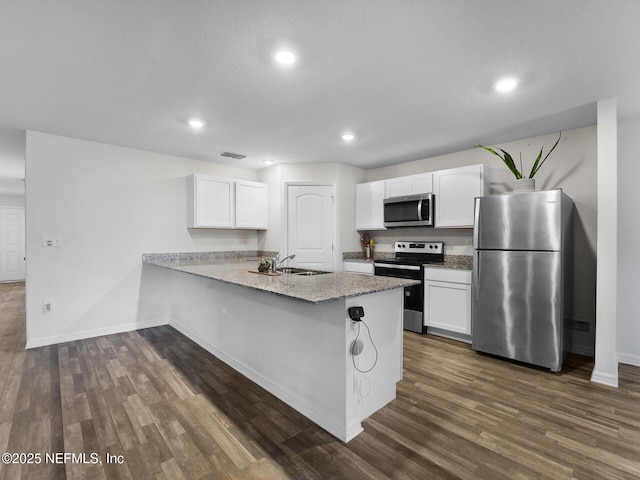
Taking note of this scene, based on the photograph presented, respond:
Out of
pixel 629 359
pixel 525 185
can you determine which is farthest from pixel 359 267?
pixel 629 359

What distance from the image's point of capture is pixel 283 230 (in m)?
4.80

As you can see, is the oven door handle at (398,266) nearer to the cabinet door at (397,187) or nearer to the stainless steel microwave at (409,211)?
the stainless steel microwave at (409,211)

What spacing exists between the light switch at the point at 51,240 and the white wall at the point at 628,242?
6035mm

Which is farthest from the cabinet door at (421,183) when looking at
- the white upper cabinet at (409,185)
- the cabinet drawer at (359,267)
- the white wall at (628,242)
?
the white wall at (628,242)

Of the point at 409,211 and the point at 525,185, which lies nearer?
the point at 525,185

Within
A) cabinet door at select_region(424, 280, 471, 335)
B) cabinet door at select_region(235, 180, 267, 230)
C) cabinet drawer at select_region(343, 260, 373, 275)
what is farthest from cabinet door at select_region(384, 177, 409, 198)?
cabinet door at select_region(235, 180, 267, 230)

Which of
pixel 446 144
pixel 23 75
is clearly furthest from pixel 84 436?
pixel 446 144

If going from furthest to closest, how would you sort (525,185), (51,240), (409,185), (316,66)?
(409,185) → (51,240) → (525,185) → (316,66)

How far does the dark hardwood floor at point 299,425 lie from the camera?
1632 millimetres

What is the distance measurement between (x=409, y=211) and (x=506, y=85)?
2.04 m

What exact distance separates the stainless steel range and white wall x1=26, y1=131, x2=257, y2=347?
2907mm

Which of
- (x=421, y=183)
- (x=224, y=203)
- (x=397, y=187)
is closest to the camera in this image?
(x=421, y=183)

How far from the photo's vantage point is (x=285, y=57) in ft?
6.55

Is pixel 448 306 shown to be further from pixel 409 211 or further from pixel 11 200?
pixel 11 200
